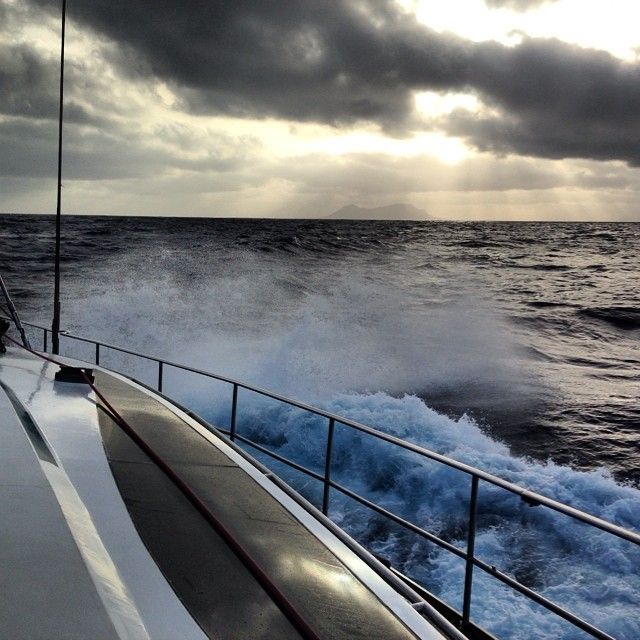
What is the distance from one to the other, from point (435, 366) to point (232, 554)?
731 inches

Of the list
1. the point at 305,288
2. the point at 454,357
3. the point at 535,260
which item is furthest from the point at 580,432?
the point at 535,260

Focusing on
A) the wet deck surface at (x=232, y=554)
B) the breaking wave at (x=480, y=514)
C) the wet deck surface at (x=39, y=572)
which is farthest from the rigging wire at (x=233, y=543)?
the breaking wave at (x=480, y=514)

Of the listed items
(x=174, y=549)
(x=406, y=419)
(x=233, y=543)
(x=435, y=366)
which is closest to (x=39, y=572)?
(x=174, y=549)

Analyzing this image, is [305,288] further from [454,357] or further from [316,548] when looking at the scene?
[316,548]

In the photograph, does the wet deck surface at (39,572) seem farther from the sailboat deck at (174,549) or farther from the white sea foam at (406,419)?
the white sea foam at (406,419)

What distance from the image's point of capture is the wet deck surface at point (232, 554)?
6.30ft

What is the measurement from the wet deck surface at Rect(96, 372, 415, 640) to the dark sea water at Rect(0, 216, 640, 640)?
4054mm

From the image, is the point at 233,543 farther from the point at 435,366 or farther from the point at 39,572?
the point at 435,366

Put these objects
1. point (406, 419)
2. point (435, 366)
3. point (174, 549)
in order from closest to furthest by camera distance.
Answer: point (174, 549), point (406, 419), point (435, 366)

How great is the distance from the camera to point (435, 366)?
66.8ft

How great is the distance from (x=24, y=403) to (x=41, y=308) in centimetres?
2776

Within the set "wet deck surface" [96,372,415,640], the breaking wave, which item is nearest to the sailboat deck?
"wet deck surface" [96,372,415,640]

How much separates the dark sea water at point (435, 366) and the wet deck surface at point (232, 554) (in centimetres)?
405

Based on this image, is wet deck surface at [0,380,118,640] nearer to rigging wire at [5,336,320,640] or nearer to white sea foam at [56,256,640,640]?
rigging wire at [5,336,320,640]
